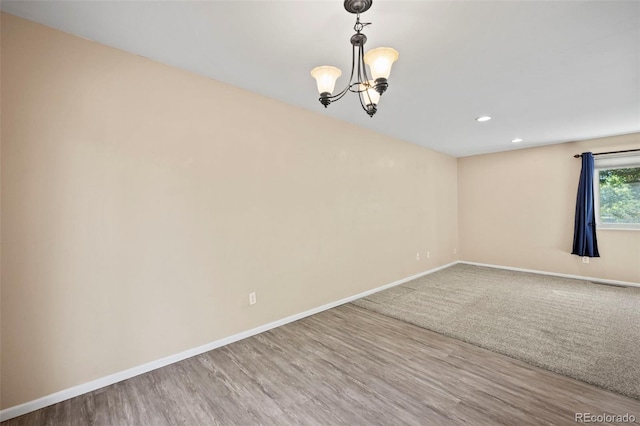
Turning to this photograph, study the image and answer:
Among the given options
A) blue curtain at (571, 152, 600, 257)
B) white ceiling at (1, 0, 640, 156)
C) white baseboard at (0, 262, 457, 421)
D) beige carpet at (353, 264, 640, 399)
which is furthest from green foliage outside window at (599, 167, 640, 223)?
white baseboard at (0, 262, 457, 421)

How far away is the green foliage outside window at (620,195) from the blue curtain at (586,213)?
0.85 ft

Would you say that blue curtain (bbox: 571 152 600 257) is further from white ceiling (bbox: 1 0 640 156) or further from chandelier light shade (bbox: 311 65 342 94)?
chandelier light shade (bbox: 311 65 342 94)

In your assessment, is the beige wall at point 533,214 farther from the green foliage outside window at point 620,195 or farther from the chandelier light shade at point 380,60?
the chandelier light shade at point 380,60

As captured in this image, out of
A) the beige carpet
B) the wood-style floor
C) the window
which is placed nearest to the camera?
the wood-style floor

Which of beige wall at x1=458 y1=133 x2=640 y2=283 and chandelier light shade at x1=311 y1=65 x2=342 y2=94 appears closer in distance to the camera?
chandelier light shade at x1=311 y1=65 x2=342 y2=94

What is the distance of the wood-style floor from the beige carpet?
26 cm

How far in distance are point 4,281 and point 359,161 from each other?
3.62 meters

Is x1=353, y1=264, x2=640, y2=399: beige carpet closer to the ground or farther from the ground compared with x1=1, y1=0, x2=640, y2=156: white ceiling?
closer to the ground

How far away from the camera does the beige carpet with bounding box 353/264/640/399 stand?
2270 millimetres

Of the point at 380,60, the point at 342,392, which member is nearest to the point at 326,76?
the point at 380,60

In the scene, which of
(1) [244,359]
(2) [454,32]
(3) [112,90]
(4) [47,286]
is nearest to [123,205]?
(4) [47,286]

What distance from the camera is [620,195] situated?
176 inches

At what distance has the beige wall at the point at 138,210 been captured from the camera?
1.77 m

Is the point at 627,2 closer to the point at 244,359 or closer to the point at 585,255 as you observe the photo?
the point at 244,359
